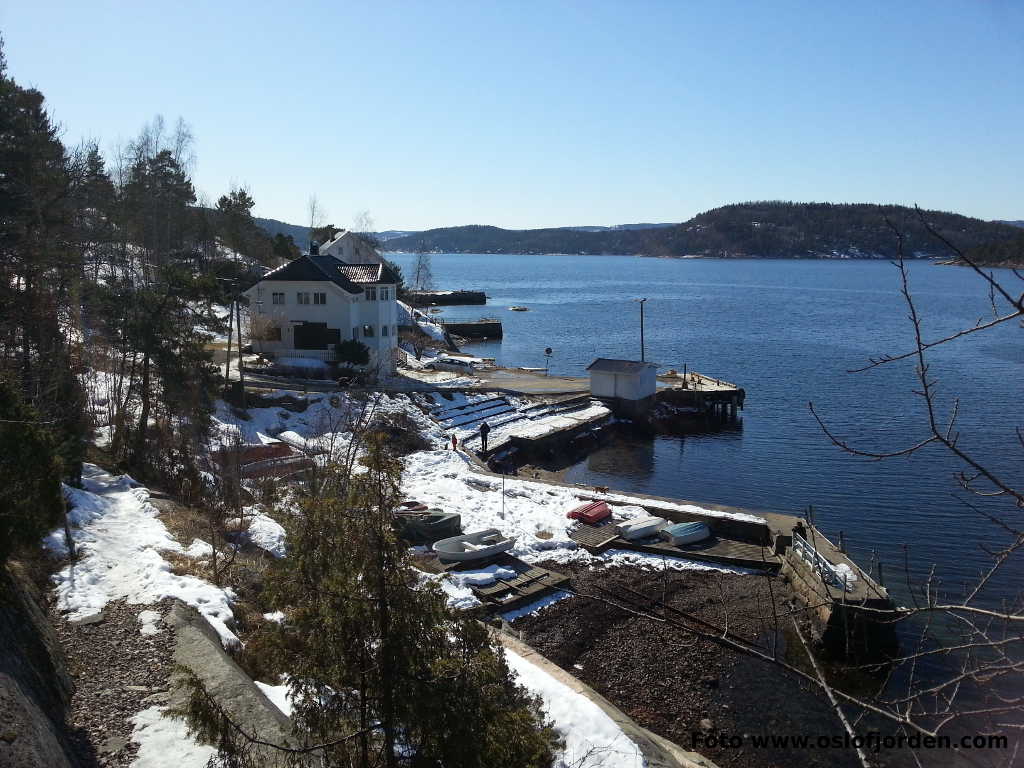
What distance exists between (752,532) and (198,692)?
22444 mm

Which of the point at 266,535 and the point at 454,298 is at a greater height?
the point at 454,298

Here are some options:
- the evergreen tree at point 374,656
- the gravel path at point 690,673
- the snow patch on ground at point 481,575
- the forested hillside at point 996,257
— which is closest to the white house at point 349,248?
the snow patch on ground at point 481,575

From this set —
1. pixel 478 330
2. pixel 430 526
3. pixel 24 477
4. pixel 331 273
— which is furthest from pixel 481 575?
pixel 478 330

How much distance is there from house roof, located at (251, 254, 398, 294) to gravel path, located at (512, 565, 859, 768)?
2827 cm

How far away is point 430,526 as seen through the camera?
80.8 ft

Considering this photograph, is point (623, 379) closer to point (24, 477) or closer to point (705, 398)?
point (705, 398)

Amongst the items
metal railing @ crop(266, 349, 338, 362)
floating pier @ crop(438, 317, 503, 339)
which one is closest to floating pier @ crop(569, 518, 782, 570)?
metal railing @ crop(266, 349, 338, 362)

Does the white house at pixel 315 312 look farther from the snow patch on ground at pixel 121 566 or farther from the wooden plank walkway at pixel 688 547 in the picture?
the snow patch on ground at pixel 121 566

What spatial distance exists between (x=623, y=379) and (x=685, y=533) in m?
20.7

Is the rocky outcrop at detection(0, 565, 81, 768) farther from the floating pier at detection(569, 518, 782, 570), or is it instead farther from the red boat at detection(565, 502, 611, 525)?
the red boat at detection(565, 502, 611, 525)

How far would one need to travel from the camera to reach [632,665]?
1825 cm

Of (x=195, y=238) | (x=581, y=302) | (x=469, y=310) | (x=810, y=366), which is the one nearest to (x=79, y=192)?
(x=195, y=238)

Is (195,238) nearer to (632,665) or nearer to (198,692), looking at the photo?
(632,665)

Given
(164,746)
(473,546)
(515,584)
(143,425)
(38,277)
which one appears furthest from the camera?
(38,277)
